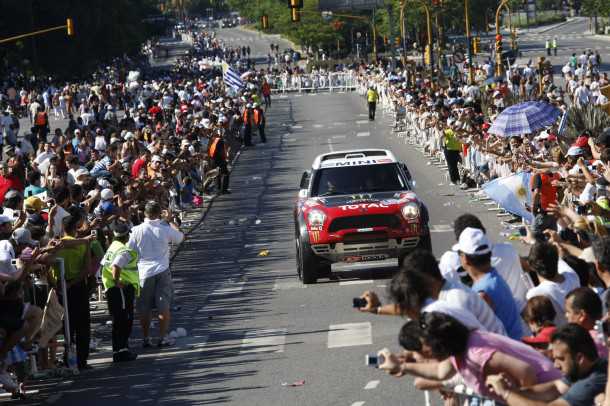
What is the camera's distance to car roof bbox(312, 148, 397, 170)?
21703mm

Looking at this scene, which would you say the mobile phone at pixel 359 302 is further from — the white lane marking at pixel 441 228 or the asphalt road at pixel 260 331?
the white lane marking at pixel 441 228

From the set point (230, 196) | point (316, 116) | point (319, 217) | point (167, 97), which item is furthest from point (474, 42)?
point (319, 217)

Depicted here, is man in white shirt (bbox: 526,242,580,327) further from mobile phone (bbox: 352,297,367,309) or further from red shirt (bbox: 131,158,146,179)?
red shirt (bbox: 131,158,146,179)

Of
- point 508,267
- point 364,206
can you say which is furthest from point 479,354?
point 364,206

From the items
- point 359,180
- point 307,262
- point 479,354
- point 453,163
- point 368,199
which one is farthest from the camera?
point 453,163

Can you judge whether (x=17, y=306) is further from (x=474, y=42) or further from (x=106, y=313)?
(x=474, y=42)

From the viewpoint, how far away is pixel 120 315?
16.2m

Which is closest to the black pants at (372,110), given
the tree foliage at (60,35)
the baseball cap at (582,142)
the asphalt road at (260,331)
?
the tree foliage at (60,35)

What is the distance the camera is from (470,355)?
796 centimetres

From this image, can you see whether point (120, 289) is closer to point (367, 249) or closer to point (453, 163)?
point (367, 249)

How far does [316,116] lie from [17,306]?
2277 inches

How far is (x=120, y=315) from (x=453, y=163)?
66.8 feet

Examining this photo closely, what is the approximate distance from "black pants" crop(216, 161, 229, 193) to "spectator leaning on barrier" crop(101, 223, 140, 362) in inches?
854

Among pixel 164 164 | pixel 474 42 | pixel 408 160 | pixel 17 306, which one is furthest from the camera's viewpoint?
pixel 474 42
